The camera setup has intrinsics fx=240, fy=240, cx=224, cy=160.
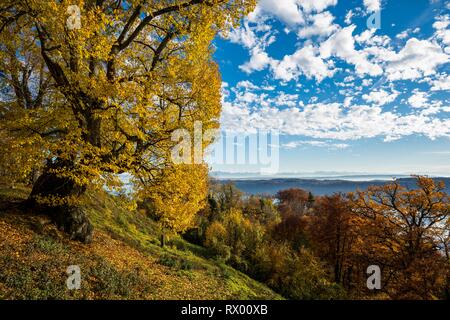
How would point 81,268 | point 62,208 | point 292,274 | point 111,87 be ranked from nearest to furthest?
1. point 111,87
2. point 81,268
3. point 62,208
4. point 292,274

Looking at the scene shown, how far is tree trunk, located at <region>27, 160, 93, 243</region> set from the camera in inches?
438

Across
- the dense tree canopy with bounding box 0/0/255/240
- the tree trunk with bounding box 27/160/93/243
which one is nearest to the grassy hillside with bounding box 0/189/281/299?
the tree trunk with bounding box 27/160/93/243

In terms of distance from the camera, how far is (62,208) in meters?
11.6

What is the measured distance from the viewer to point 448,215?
658 inches

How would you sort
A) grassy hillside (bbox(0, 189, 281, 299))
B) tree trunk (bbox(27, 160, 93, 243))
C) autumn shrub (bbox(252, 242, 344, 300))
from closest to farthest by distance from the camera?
grassy hillside (bbox(0, 189, 281, 299))
tree trunk (bbox(27, 160, 93, 243))
autumn shrub (bbox(252, 242, 344, 300))

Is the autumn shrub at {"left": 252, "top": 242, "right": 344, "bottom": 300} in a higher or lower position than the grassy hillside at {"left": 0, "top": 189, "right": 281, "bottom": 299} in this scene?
lower

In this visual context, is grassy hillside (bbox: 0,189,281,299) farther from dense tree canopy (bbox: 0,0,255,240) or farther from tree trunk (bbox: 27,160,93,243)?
dense tree canopy (bbox: 0,0,255,240)

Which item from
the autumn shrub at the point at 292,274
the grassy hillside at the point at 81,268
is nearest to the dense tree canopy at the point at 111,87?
the grassy hillside at the point at 81,268

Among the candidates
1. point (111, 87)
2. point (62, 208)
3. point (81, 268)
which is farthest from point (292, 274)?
point (111, 87)

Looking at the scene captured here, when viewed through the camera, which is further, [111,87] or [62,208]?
[62,208]

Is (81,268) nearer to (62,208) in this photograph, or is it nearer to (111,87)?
(62,208)

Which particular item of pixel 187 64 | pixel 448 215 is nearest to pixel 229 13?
pixel 187 64

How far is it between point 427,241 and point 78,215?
66.6 feet
